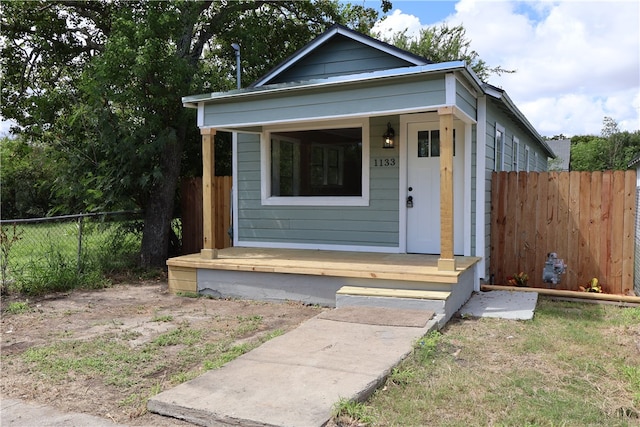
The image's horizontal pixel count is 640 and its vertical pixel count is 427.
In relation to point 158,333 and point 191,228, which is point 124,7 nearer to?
point 191,228

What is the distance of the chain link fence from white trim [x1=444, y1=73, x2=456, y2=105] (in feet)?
18.6

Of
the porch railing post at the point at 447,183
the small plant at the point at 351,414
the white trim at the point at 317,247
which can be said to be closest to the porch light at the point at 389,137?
the white trim at the point at 317,247

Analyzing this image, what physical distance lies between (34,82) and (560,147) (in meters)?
28.6

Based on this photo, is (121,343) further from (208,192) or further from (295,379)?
(208,192)

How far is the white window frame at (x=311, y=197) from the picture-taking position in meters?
7.70

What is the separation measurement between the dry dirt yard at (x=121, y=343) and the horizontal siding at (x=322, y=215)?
1814mm

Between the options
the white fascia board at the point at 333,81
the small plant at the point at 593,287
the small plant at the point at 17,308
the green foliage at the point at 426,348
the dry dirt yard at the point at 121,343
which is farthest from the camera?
the small plant at the point at 593,287

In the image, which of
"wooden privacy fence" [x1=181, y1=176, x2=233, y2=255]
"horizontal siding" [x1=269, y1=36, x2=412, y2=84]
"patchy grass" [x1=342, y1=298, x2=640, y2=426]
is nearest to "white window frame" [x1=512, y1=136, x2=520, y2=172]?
"horizontal siding" [x1=269, y1=36, x2=412, y2=84]

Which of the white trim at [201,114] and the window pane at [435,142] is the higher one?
the white trim at [201,114]

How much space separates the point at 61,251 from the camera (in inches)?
311

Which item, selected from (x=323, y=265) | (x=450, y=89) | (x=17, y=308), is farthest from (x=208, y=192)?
(x=450, y=89)

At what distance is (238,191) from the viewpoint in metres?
8.77

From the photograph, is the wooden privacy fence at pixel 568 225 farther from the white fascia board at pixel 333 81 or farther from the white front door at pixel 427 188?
the white fascia board at pixel 333 81

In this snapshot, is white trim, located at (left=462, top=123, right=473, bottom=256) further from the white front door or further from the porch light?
the porch light
